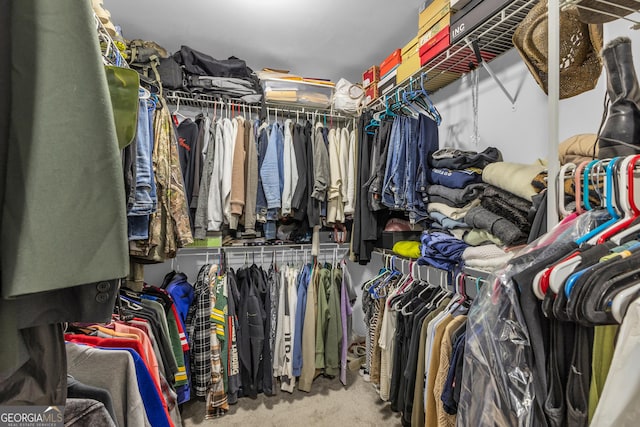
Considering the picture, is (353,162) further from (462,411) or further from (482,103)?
(462,411)

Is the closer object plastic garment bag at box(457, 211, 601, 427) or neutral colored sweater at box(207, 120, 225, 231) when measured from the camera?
plastic garment bag at box(457, 211, 601, 427)

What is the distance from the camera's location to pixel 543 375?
652 mm

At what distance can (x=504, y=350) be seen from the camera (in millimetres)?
707

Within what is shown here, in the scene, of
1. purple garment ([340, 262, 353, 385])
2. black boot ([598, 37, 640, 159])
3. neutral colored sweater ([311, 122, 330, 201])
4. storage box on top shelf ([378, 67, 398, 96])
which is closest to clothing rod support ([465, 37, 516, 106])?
storage box on top shelf ([378, 67, 398, 96])

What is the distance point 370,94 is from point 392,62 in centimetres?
33

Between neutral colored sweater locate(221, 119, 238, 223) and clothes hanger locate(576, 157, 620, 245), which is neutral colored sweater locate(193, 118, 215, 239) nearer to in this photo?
neutral colored sweater locate(221, 119, 238, 223)

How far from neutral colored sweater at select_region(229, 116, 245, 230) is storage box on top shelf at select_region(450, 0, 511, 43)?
1404 millimetres

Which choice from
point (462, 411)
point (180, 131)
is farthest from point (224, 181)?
point (462, 411)

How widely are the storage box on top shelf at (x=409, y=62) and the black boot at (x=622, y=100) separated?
115cm

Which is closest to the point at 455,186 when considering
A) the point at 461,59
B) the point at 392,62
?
the point at 461,59

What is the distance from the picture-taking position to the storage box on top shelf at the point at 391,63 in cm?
198

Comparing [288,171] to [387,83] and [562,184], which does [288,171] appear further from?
[562,184]

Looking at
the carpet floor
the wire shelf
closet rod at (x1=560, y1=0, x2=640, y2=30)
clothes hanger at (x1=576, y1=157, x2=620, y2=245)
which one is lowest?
the carpet floor

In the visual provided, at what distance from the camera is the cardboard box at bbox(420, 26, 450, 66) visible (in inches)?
59.6
